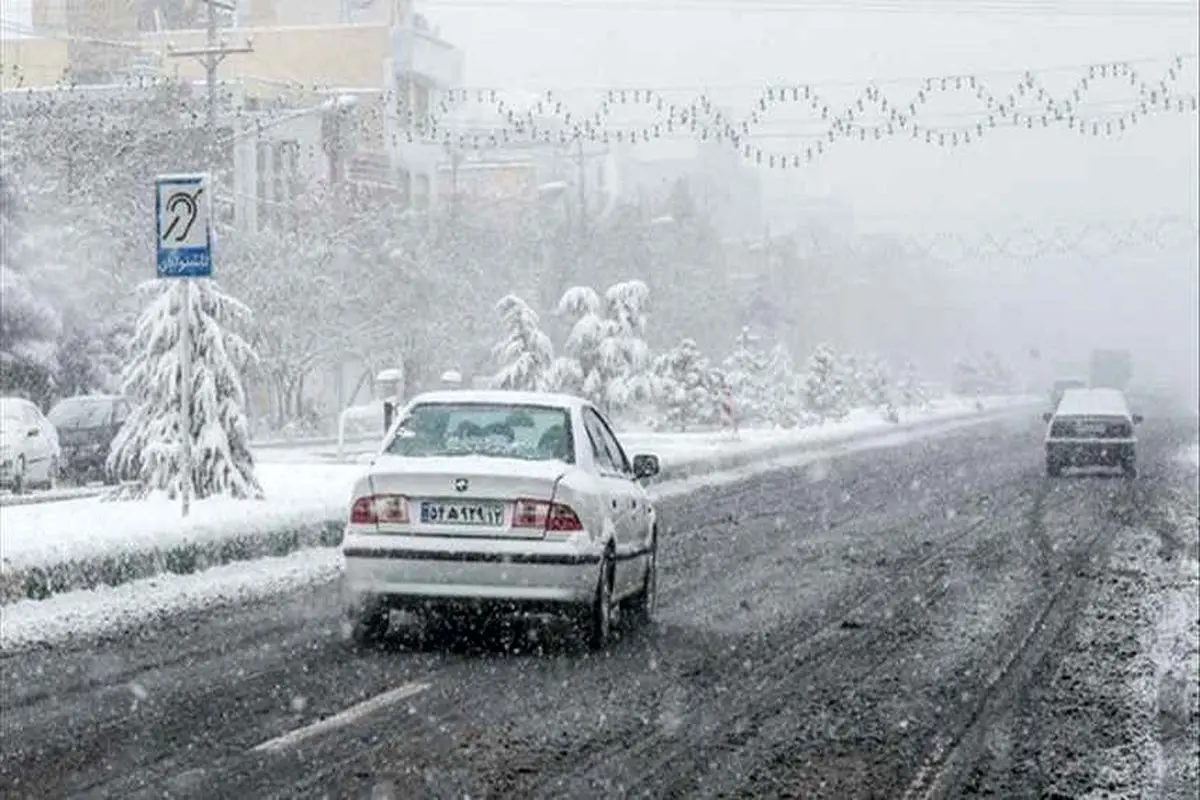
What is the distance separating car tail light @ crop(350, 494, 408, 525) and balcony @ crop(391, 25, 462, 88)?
54350mm

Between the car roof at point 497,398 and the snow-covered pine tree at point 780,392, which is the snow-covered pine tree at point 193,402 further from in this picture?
the snow-covered pine tree at point 780,392

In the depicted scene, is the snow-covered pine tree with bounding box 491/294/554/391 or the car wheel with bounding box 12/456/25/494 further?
the snow-covered pine tree with bounding box 491/294/554/391

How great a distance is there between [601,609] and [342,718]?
2.95 metres

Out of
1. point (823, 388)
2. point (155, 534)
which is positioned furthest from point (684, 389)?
point (155, 534)

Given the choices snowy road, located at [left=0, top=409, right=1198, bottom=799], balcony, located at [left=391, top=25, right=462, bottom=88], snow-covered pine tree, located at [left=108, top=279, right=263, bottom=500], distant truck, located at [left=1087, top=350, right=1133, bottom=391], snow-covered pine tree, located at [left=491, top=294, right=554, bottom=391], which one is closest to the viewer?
snowy road, located at [left=0, top=409, right=1198, bottom=799]

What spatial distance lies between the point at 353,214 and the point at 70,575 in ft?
166

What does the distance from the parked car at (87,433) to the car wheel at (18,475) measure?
138 inches

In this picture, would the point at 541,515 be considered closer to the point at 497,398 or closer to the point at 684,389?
the point at 497,398

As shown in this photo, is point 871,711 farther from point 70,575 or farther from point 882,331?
point 882,331

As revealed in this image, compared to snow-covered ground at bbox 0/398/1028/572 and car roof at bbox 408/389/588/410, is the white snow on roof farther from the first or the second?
car roof at bbox 408/389/588/410

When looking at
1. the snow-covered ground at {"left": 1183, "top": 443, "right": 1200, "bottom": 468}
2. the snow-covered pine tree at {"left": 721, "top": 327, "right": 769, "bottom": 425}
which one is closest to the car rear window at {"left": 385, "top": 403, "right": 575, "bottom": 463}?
the snow-covered ground at {"left": 1183, "top": 443, "right": 1200, "bottom": 468}

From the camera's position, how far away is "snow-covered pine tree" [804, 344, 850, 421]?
6788 cm

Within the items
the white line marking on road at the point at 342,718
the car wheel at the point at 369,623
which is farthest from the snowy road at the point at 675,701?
the car wheel at the point at 369,623

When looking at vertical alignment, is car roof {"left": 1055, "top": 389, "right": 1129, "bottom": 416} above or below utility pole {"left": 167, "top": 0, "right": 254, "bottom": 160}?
below
